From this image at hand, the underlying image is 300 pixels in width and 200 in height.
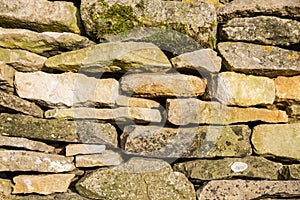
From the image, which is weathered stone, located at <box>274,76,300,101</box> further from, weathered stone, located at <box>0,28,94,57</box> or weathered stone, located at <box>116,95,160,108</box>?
weathered stone, located at <box>0,28,94,57</box>

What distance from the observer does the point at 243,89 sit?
134 inches

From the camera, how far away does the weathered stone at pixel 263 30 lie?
3.37m

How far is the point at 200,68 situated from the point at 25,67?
4.52 ft

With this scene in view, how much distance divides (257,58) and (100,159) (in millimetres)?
1461

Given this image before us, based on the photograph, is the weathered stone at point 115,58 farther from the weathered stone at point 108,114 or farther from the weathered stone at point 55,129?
the weathered stone at point 55,129

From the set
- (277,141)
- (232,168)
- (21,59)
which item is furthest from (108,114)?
(277,141)

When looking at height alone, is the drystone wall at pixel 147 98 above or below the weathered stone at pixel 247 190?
above

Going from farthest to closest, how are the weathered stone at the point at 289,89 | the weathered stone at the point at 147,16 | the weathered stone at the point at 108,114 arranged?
the weathered stone at the point at 289,89
the weathered stone at the point at 108,114
the weathered stone at the point at 147,16

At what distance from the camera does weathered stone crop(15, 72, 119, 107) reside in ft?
11.2

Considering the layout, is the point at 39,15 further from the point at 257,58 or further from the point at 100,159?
the point at 257,58

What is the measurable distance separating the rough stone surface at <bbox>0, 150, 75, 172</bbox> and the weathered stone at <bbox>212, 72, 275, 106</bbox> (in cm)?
131

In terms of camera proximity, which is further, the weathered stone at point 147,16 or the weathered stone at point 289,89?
the weathered stone at point 289,89

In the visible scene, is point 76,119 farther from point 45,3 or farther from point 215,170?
point 215,170

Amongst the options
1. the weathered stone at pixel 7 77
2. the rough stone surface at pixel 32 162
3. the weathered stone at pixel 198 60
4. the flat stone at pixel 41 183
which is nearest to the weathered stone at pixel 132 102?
the weathered stone at pixel 198 60
